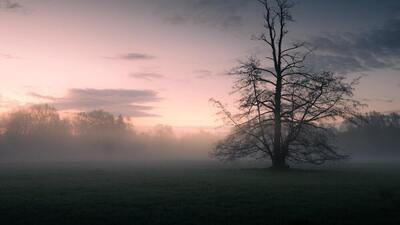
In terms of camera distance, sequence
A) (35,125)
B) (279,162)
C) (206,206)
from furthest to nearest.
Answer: (35,125), (279,162), (206,206)

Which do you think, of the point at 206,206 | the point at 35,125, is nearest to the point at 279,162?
the point at 206,206

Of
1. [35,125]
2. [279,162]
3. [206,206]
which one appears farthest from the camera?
[35,125]

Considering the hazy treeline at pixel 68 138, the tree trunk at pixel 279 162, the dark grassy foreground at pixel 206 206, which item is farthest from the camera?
the hazy treeline at pixel 68 138

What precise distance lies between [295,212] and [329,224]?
2.37m

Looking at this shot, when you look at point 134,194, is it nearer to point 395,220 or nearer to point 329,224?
point 329,224

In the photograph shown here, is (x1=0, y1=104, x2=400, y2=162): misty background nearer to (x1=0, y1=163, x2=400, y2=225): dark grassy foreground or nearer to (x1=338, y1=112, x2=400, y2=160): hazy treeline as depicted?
(x1=338, y1=112, x2=400, y2=160): hazy treeline

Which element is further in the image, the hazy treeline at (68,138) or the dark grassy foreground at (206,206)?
the hazy treeline at (68,138)

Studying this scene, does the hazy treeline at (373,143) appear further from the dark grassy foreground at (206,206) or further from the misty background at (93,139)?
the dark grassy foreground at (206,206)

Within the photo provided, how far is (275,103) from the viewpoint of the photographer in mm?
42000

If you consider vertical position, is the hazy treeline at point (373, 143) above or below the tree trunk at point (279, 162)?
above

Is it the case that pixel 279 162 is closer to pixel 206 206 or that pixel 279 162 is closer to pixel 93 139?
pixel 206 206

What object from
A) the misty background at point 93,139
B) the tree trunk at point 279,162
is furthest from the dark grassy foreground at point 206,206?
the misty background at point 93,139

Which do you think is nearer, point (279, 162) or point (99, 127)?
point (279, 162)

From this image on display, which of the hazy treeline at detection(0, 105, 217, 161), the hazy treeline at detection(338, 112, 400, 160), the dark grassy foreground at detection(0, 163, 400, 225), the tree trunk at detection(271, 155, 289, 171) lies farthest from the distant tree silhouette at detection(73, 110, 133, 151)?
the dark grassy foreground at detection(0, 163, 400, 225)
